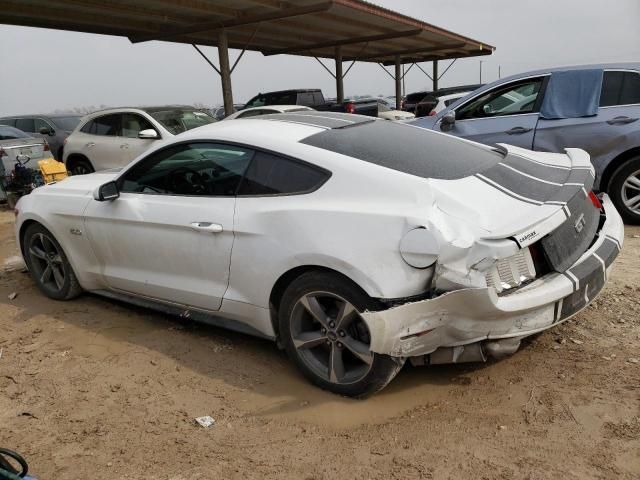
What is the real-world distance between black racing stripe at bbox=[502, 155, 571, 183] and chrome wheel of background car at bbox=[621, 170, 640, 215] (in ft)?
9.52

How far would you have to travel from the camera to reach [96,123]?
10367mm

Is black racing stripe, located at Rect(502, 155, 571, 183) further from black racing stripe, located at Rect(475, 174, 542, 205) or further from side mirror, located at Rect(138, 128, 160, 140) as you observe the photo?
side mirror, located at Rect(138, 128, 160, 140)

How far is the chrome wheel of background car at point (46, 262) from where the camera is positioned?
4.62 metres

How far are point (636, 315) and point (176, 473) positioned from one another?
308 cm

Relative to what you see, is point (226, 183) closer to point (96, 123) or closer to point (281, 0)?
point (96, 123)

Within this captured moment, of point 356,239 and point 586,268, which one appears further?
point 586,268

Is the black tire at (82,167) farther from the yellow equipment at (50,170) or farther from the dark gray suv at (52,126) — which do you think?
the dark gray suv at (52,126)

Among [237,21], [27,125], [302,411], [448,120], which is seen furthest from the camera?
[27,125]

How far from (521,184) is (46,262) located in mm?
3899

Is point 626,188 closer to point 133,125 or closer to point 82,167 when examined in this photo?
point 133,125

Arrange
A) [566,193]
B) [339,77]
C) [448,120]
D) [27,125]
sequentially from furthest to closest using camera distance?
[339,77]
[27,125]
[448,120]
[566,193]

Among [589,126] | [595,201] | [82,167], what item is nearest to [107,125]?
[82,167]

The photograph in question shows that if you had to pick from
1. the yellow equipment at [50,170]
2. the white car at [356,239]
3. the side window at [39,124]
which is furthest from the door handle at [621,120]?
the side window at [39,124]

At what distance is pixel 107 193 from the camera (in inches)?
154
